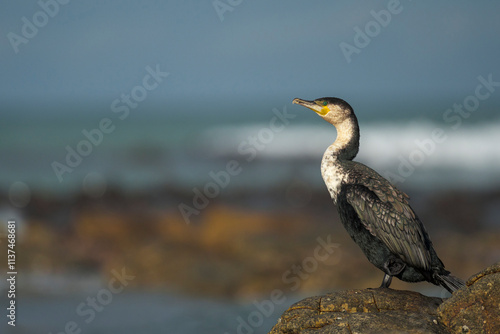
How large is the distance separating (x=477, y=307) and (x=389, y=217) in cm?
155

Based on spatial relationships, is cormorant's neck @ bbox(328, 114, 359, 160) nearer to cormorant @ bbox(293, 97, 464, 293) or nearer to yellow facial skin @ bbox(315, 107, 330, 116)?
cormorant @ bbox(293, 97, 464, 293)

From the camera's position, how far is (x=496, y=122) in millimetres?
36906

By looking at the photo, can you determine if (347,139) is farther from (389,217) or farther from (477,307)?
(477,307)

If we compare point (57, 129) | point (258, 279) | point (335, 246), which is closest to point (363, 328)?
point (258, 279)

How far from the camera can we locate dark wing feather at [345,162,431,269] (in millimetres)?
6754

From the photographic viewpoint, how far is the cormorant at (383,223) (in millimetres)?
6766

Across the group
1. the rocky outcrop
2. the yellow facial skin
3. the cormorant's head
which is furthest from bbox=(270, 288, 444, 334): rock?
the yellow facial skin

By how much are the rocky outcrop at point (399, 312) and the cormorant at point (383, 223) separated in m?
0.39

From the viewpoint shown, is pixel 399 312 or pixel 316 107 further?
pixel 316 107

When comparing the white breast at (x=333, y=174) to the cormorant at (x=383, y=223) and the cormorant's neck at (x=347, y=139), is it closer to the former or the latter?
the cormorant at (x=383, y=223)

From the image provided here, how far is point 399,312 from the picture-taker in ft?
19.8

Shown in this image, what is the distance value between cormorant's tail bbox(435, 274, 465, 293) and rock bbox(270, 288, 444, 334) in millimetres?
214

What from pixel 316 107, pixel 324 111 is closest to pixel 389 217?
pixel 324 111

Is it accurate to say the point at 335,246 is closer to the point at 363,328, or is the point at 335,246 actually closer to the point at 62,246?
the point at 62,246
